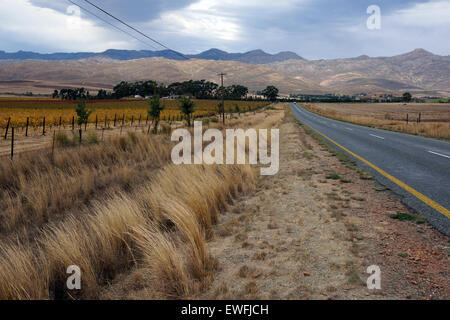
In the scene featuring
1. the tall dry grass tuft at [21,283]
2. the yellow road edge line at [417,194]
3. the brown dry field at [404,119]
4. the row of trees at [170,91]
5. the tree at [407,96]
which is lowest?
the tall dry grass tuft at [21,283]

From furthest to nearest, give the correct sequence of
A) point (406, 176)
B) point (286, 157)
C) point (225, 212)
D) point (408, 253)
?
point (286, 157) → point (406, 176) → point (225, 212) → point (408, 253)

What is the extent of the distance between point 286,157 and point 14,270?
968 centimetres

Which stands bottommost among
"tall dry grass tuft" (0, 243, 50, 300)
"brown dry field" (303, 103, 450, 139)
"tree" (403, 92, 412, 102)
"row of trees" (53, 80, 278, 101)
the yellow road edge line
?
"tall dry grass tuft" (0, 243, 50, 300)

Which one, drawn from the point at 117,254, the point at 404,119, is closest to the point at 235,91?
the point at 404,119

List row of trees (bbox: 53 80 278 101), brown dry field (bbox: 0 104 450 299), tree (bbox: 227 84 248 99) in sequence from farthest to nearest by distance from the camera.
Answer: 1. tree (bbox: 227 84 248 99)
2. row of trees (bbox: 53 80 278 101)
3. brown dry field (bbox: 0 104 450 299)

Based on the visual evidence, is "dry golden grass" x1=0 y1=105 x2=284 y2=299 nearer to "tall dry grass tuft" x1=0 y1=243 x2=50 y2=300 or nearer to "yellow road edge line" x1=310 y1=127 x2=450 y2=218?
"tall dry grass tuft" x1=0 y1=243 x2=50 y2=300

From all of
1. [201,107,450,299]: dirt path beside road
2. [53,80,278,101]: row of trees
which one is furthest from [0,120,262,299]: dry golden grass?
[53,80,278,101]: row of trees

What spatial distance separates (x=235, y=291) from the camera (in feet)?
9.18

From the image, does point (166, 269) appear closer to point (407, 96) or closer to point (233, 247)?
point (233, 247)

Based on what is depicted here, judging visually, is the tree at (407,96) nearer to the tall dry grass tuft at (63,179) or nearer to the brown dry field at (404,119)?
the brown dry field at (404,119)

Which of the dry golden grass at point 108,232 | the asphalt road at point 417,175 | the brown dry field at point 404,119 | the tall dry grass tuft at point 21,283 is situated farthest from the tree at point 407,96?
the tall dry grass tuft at point 21,283
